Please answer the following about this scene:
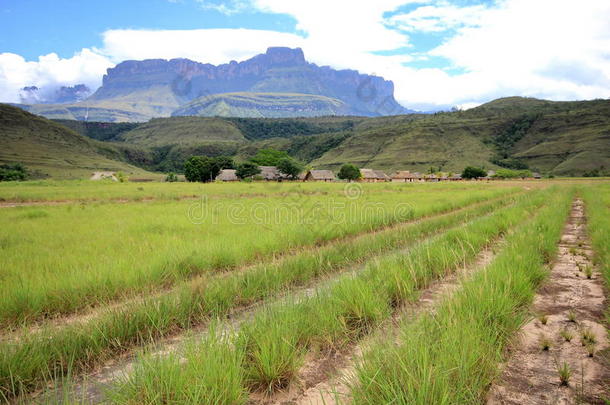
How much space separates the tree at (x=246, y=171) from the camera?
283ft

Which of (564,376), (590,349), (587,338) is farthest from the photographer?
(587,338)

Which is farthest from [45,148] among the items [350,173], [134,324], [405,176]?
[134,324]

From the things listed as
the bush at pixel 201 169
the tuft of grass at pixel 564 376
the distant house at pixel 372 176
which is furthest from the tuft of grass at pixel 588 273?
the distant house at pixel 372 176

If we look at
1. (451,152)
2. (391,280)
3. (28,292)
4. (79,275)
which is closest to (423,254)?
(391,280)

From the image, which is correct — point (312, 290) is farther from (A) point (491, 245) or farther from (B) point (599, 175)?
(B) point (599, 175)

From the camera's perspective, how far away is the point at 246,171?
285ft

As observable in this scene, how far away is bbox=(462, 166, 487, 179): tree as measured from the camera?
102m

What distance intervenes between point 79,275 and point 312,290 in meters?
3.80

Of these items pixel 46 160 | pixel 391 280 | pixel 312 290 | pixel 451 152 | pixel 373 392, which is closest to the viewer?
pixel 373 392

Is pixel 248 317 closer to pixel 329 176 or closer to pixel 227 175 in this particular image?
Result: pixel 227 175

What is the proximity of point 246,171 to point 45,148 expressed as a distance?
80808 millimetres

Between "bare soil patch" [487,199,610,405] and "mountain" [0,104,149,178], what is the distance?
108 m

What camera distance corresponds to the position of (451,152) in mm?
127438

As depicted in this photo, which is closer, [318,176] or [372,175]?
[318,176]
